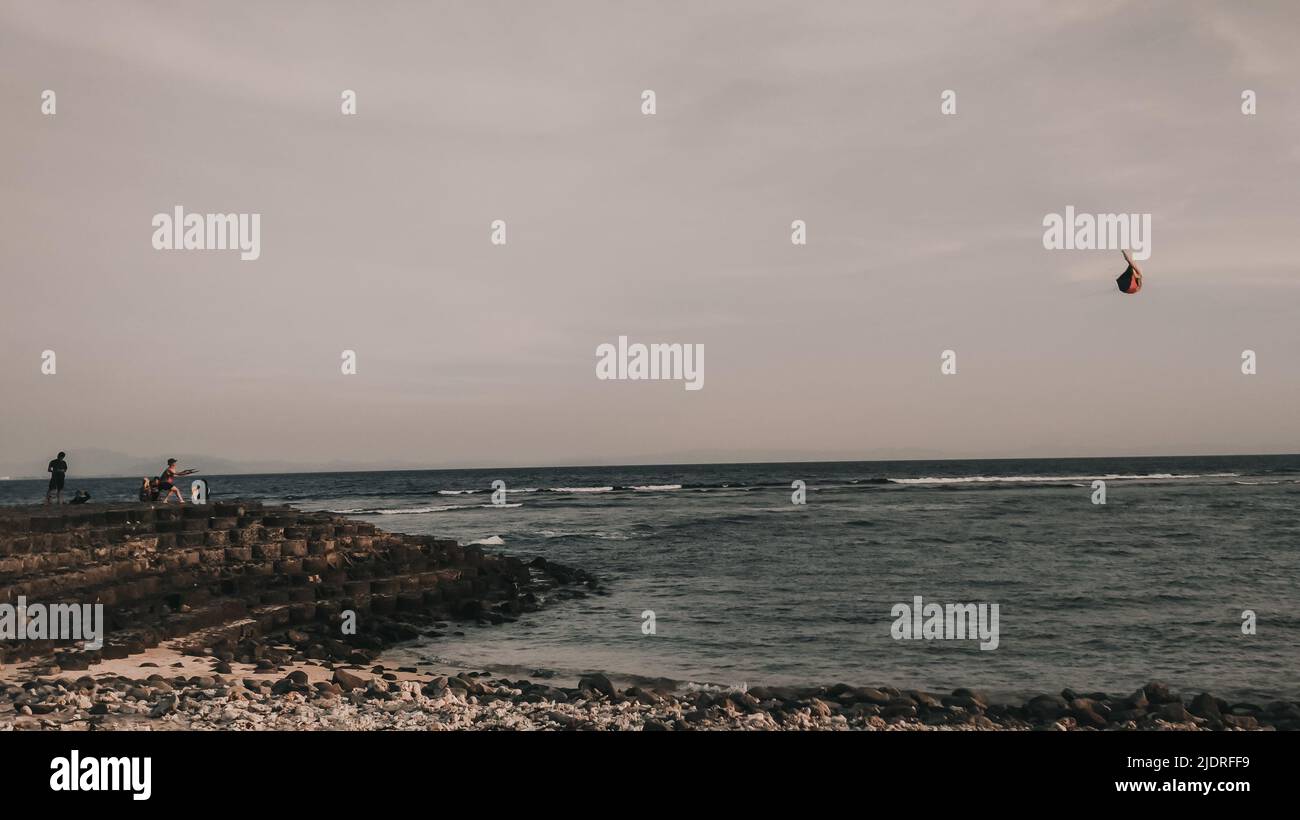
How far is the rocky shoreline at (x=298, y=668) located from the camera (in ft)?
41.1

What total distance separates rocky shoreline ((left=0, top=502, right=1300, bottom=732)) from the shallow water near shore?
183 cm

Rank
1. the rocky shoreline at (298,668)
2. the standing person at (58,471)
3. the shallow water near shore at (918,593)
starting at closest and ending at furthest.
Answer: the rocky shoreline at (298,668) → the shallow water near shore at (918,593) → the standing person at (58,471)

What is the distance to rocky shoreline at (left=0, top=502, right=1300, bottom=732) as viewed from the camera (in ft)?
41.1

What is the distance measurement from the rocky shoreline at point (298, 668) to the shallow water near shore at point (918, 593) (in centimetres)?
183

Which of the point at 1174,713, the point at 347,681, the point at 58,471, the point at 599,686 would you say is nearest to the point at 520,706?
the point at 599,686

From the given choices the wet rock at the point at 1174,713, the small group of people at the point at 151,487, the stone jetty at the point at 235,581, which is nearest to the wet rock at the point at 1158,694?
the wet rock at the point at 1174,713

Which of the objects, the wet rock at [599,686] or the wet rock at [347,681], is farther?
the wet rock at [599,686]

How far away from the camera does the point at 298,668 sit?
646 inches

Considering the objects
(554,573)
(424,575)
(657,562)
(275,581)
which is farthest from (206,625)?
(657,562)

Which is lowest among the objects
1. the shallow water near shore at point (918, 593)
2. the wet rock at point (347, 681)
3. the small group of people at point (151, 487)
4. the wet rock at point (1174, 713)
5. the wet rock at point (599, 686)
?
the shallow water near shore at point (918, 593)

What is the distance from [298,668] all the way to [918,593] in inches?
737

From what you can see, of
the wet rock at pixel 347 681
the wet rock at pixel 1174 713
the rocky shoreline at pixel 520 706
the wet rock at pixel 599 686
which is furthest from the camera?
the wet rock at pixel 599 686

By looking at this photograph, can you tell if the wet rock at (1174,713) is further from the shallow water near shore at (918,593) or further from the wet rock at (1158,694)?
the shallow water near shore at (918,593)

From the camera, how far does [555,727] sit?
12062 millimetres
